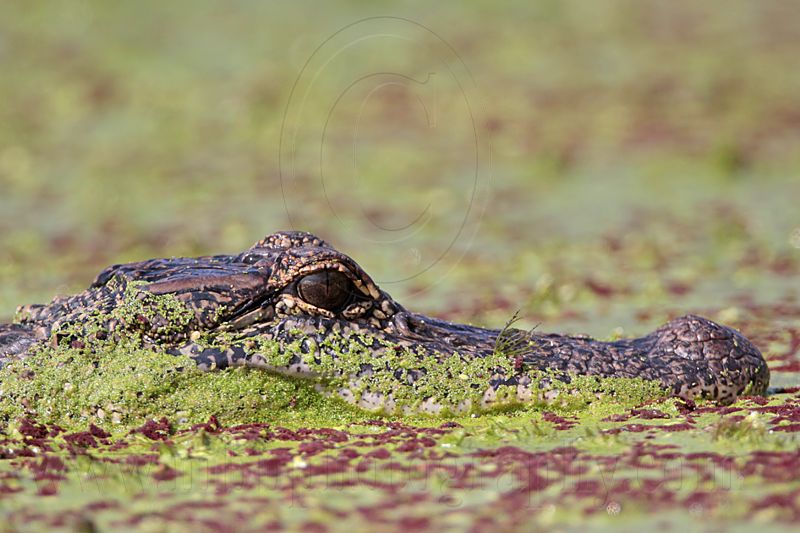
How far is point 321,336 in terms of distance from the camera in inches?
214

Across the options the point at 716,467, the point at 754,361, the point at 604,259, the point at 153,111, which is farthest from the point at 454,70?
the point at 716,467

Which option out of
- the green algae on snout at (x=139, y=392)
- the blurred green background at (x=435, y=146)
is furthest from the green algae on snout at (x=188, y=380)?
the blurred green background at (x=435, y=146)

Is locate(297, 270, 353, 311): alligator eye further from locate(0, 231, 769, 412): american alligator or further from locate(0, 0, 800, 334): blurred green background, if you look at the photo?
locate(0, 0, 800, 334): blurred green background

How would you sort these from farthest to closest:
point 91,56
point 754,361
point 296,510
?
1. point 91,56
2. point 754,361
3. point 296,510

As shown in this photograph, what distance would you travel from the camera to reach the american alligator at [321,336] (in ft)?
17.7

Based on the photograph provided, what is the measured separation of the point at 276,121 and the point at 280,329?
10.6 meters

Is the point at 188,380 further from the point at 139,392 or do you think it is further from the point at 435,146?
the point at 435,146

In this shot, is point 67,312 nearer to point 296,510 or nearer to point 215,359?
point 215,359

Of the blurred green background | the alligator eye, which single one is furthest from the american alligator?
the blurred green background

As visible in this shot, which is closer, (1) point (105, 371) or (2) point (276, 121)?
(1) point (105, 371)

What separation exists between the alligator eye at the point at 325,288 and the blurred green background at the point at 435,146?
3.03 m

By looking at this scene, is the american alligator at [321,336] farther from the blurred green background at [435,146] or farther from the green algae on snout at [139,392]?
the blurred green background at [435,146]

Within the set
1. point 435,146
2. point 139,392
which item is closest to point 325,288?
point 139,392

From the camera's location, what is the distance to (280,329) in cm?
543
